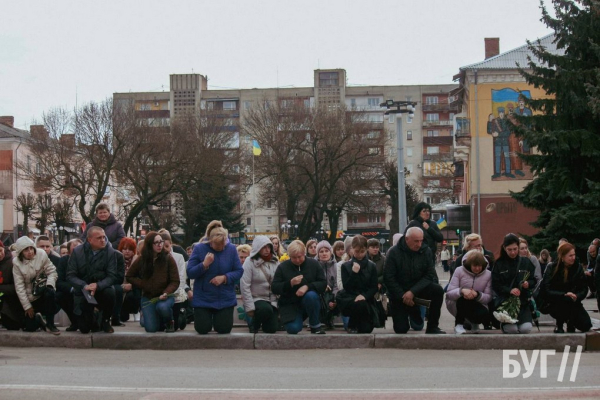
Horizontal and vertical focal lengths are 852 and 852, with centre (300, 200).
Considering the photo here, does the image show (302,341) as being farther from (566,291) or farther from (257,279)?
(566,291)

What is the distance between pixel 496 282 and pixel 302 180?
4922 cm

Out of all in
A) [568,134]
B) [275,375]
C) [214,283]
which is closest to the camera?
[275,375]

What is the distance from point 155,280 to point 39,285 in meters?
1.83

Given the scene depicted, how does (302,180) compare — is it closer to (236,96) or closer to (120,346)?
(120,346)

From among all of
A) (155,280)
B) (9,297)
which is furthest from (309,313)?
(9,297)

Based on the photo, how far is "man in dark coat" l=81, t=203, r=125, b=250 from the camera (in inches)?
590

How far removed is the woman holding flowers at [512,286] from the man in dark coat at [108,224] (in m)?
6.49

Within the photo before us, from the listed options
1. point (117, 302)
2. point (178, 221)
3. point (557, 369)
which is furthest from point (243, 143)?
point (557, 369)

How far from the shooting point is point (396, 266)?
13.0 meters

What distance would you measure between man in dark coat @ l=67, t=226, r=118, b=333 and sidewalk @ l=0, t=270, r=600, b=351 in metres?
0.35

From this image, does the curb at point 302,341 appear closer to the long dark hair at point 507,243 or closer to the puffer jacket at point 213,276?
the puffer jacket at point 213,276

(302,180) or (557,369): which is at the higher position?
(302,180)

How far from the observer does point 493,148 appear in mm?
56719

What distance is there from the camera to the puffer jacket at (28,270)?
1303 cm
